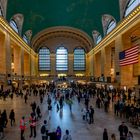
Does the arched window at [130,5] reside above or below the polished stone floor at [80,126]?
above

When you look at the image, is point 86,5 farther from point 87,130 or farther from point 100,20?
point 87,130

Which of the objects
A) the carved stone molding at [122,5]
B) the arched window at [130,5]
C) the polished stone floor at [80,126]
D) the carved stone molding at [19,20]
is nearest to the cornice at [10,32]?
the carved stone molding at [19,20]

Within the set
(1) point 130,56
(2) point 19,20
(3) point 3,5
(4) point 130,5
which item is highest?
(2) point 19,20

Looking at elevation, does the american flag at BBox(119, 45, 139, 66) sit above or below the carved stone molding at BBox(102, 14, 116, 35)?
below

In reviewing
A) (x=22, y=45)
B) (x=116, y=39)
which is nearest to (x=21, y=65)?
(x=22, y=45)

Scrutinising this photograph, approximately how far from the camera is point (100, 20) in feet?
157

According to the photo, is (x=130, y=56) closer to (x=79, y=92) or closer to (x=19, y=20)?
(x=79, y=92)

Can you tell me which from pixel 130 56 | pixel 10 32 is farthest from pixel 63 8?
pixel 130 56

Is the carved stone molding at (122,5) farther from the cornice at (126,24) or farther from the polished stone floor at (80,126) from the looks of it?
the polished stone floor at (80,126)

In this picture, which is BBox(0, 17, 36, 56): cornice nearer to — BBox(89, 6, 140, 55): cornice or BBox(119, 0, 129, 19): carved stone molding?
BBox(89, 6, 140, 55): cornice

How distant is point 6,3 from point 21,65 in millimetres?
14996

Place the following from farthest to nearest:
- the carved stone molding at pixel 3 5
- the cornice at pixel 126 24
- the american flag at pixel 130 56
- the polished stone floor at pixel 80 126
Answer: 1. the carved stone molding at pixel 3 5
2. the cornice at pixel 126 24
3. the american flag at pixel 130 56
4. the polished stone floor at pixel 80 126

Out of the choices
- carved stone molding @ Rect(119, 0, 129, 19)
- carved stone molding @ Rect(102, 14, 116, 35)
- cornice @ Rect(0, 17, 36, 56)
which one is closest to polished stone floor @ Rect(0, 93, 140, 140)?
cornice @ Rect(0, 17, 36, 56)

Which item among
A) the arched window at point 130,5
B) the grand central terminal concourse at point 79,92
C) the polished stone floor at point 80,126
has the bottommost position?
the polished stone floor at point 80,126
